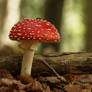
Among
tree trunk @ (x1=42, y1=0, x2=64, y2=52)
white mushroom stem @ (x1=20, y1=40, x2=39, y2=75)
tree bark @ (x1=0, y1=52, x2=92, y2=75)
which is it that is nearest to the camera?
white mushroom stem @ (x1=20, y1=40, x2=39, y2=75)

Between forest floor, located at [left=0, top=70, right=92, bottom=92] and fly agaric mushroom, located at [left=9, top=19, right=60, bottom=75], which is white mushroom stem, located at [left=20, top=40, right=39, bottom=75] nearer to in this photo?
fly agaric mushroom, located at [left=9, top=19, right=60, bottom=75]

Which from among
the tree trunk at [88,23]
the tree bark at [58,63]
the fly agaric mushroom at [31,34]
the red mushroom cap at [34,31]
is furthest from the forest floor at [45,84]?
the tree trunk at [88,23]

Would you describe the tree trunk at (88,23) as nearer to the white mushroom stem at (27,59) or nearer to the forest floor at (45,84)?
the forest floor at (45,84)

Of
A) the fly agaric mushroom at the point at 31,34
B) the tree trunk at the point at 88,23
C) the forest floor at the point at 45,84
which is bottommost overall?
the forest floor at the point at 45,84

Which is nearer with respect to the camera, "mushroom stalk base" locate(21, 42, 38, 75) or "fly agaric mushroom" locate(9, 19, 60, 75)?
"fly agaric mushroom" locate(9, 19, 60, 75)

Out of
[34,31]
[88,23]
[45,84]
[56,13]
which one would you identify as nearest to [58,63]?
[45,84]

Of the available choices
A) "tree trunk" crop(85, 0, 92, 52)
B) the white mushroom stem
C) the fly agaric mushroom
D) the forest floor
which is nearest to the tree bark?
the forest floor
